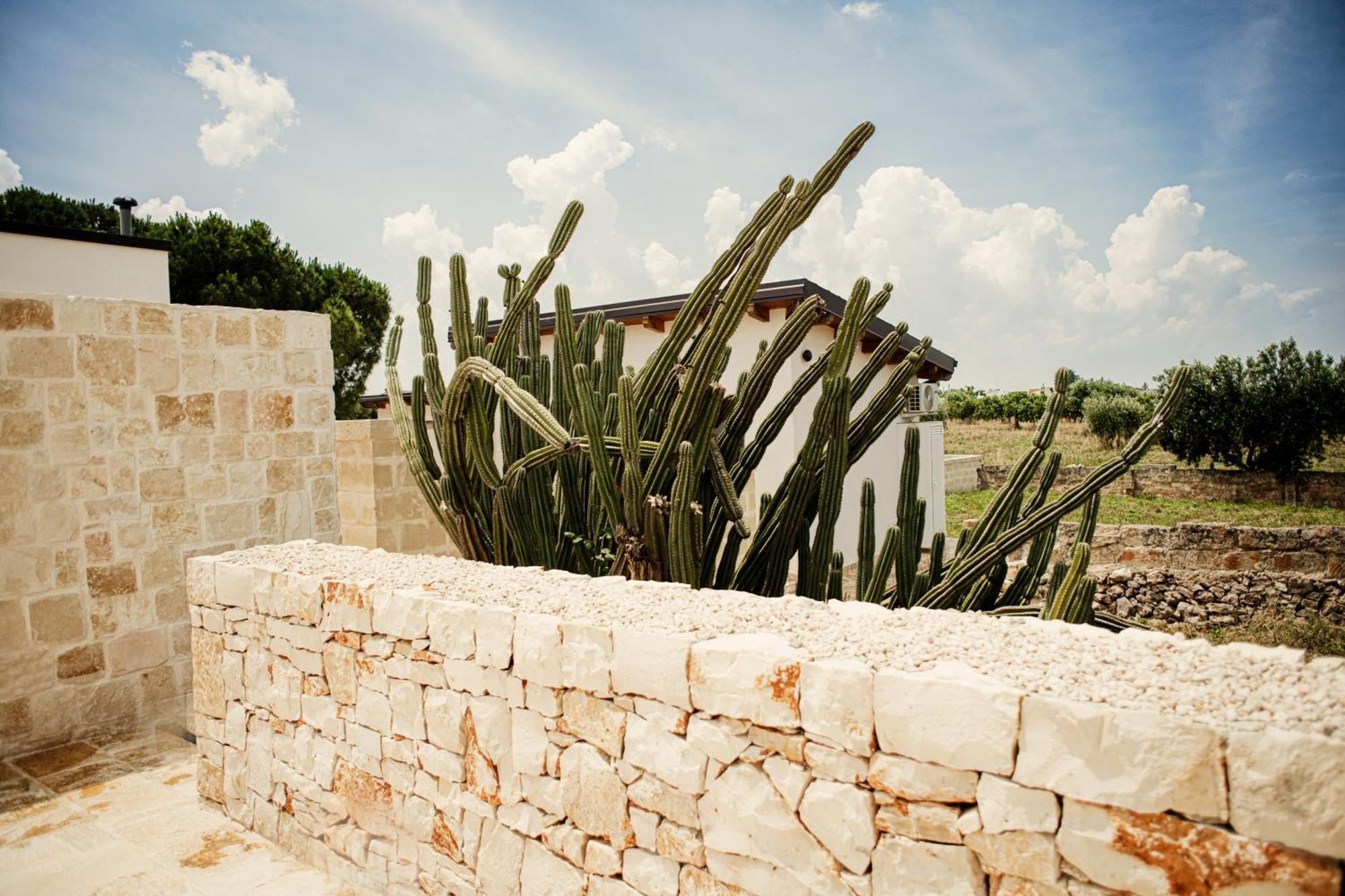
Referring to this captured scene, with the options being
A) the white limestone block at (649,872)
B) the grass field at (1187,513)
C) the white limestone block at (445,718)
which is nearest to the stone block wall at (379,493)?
the white limestone block at (445,718)

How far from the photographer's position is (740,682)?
1.99 meters

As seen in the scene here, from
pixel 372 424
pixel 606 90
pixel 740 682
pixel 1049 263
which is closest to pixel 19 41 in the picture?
pixel 606 90

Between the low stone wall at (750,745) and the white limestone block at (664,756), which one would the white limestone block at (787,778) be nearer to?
the low stone wall at (750,745)

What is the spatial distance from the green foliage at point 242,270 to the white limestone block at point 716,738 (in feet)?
62.4

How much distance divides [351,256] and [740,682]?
22801 millimetres

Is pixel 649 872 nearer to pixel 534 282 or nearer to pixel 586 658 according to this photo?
pixel 586 658

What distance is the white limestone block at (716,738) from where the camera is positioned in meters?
2.03

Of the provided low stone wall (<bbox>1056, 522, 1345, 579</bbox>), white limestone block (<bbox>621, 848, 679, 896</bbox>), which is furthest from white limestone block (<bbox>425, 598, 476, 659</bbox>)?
low stone wall (<bbox>1056, 522, 1345, 579</bbox>)

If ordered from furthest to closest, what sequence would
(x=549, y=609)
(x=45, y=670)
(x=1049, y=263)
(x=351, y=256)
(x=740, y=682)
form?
(x=351, y=256), (x=1049, y=263), (x=45, y=670), (x=549, y=609), (x=740, y=682)

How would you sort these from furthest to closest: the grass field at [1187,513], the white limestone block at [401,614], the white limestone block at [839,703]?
1. the grass field at [1187,513]
2. the white limestone block at [401,614]
3. the white limestone block at [839,703]

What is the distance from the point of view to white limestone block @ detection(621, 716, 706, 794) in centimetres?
209

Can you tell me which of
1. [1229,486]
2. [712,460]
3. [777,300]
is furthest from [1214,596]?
[712,460]

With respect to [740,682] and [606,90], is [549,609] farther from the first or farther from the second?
[606,90]

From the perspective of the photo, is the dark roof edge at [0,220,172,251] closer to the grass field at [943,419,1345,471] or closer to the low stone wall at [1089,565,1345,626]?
the low stone wall at [1089,565,1345,626]
